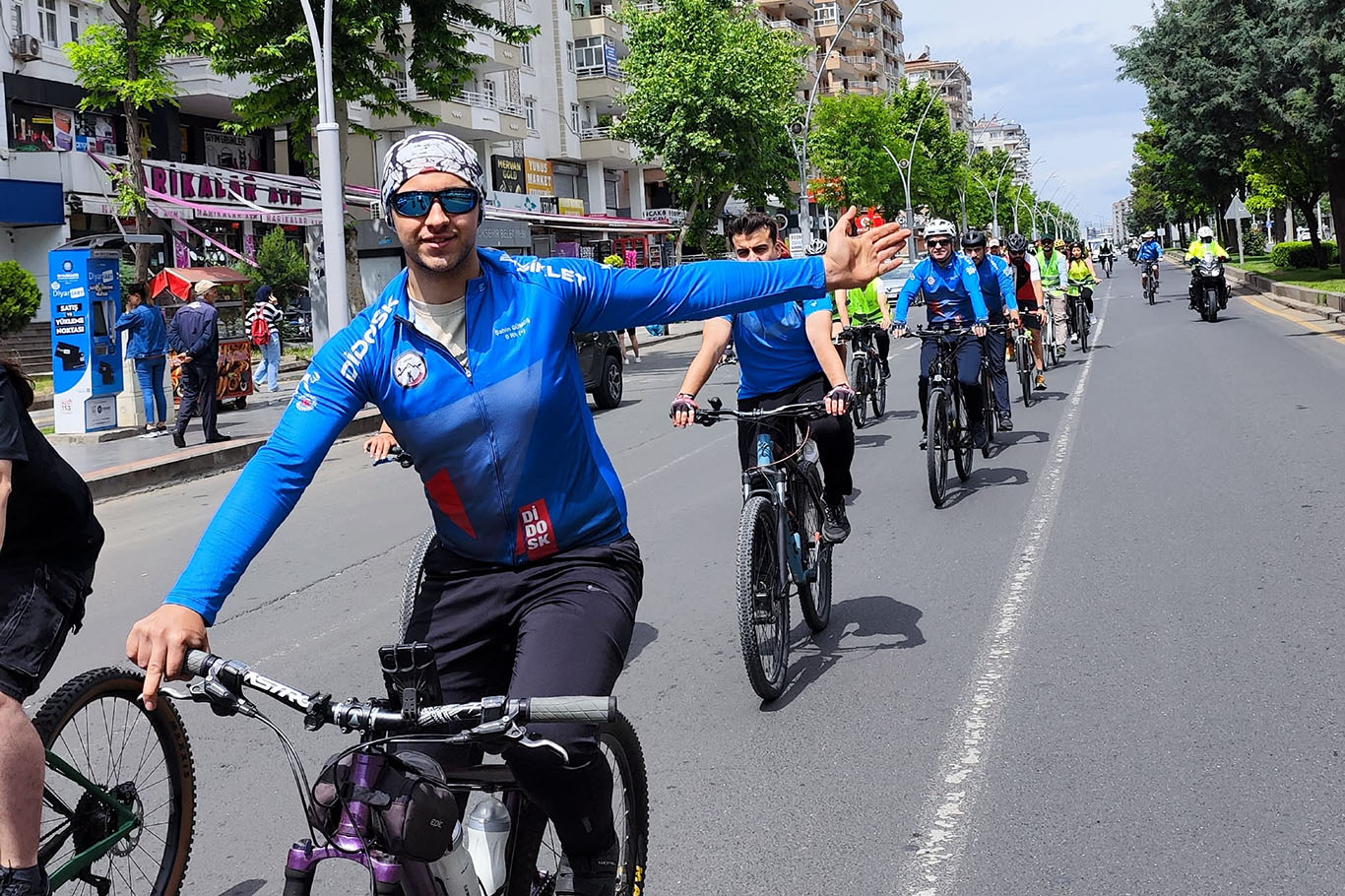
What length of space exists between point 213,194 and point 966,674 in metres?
26.2

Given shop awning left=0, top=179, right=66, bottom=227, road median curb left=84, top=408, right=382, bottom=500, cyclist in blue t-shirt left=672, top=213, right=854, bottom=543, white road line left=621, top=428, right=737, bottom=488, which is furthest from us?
shop awning left=0, top=179, right=66, bottom=227

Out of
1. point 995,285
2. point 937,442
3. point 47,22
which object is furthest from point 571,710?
point 47,22

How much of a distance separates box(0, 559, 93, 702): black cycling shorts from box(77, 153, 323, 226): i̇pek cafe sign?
2478cm

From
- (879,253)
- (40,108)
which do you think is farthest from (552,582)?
(40,108)

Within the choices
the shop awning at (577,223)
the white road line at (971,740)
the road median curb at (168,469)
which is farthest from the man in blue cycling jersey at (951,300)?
the shop awning at (577,223)

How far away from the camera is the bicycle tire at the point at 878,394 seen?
15.6 meters

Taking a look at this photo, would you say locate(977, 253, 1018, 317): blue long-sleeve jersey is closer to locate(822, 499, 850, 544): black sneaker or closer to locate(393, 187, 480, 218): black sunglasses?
locate(822, 499, 850, 544): black sneaker

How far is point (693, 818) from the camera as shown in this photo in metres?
4.29

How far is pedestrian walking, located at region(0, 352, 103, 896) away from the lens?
10.2 feet

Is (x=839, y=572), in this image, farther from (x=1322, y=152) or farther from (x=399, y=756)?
(x=1322, y=152)

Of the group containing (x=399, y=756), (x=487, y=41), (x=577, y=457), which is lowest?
(x=399, y=756)

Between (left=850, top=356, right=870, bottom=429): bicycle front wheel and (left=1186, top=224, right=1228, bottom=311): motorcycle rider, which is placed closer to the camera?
(left=850, top=356, right=870, bottom=429): bicycle front wheel

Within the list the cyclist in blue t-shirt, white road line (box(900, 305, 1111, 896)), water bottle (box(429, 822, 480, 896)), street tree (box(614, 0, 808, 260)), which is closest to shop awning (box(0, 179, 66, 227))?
street tree (box(614, 0, 808, 260))

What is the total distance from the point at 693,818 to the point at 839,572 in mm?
3694
